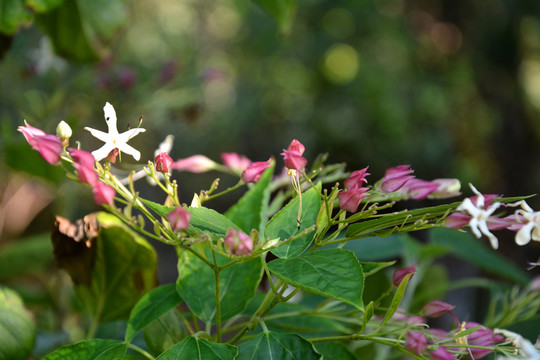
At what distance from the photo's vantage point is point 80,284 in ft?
1.51

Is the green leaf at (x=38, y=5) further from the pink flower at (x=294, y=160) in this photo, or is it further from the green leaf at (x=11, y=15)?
the pink flower at (x=294, y=160)

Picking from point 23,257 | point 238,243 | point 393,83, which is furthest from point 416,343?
point 393,83

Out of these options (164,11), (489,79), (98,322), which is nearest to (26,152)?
(98,322)

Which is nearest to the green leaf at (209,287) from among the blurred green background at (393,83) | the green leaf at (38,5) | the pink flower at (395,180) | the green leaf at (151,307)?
the green leaf at (151,307)

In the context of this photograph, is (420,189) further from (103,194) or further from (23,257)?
(23,257)

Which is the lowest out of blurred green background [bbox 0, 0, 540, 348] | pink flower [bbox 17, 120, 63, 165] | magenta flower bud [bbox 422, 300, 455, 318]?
blurred green background [bbox 0, 0, 540, 348]

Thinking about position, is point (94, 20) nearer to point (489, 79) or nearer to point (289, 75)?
point (489, 79)

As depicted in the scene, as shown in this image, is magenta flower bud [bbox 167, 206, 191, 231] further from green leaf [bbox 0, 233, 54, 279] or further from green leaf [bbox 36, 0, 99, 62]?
green leaf [bbox 0, 233, 54, 279]

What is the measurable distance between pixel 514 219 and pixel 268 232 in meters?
0.16

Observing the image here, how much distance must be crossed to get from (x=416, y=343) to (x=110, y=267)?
26cm

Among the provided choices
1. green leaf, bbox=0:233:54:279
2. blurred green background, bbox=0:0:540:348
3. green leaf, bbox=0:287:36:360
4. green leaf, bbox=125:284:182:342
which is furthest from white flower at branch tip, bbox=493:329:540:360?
blurred green background, bbox=0:0:540:348

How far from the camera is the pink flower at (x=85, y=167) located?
315mm

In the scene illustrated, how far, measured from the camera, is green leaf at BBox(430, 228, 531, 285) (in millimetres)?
660

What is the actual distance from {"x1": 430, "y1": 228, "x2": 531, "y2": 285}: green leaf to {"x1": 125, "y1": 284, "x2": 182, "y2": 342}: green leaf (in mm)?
391
